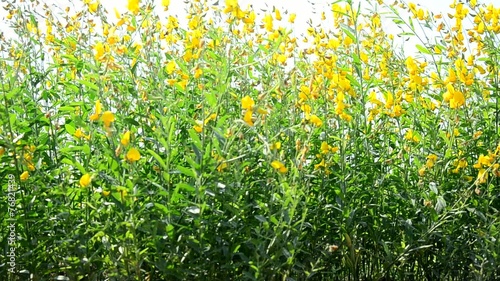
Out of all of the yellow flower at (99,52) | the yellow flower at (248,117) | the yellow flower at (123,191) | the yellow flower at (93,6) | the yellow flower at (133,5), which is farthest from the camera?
the yellow flower at (93,6)

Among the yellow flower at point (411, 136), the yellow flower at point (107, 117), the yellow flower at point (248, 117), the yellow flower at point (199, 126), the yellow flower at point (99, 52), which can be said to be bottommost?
the yellow flower at point (411, 136)

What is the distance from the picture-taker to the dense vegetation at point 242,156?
288 centimetres

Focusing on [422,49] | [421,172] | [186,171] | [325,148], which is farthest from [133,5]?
[422,49]

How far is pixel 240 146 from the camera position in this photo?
9.77 feet

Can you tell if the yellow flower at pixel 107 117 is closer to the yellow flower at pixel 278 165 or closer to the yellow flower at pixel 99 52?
the yellow flower at pixel 99 52

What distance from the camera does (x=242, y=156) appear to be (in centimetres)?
261

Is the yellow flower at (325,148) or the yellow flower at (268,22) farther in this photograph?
the yellow flower at (268,22)

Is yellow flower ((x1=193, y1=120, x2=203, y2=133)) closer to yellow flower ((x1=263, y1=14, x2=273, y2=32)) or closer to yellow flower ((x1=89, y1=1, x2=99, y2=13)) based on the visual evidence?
yellow flower ((x1=89, y1=1, x2=99, y2=13))

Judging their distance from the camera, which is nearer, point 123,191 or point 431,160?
point 123,191

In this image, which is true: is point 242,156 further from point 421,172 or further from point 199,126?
point 421,172

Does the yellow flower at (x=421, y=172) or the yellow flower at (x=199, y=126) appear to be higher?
the yellow flower at (x=199, y=126)

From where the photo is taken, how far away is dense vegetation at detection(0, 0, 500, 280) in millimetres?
2875

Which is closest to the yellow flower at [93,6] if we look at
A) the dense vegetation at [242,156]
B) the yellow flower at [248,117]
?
the dense vegetation at [242,156]

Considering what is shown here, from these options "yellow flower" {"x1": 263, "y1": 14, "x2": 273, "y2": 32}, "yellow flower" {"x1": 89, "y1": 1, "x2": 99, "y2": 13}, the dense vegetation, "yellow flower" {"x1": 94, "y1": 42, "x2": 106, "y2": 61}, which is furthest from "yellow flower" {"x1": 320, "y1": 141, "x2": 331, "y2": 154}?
"yellow flower" {"x1": 89, "y1": 1, "x2": 99, "y2": 13}
